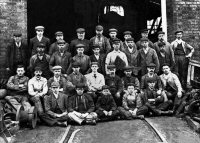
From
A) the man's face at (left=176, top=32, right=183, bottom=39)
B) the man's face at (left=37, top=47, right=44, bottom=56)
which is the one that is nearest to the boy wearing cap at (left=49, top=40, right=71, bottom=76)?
the man's face at (left=37, top=47, right=44, bottom=56)

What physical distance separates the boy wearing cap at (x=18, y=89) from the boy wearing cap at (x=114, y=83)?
2090 mm

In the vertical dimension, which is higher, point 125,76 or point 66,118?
point 125,76

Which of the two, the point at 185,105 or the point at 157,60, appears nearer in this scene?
the point at 185,105

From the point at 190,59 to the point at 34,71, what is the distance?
4.66 m

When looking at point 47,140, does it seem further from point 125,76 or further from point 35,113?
point 125,76

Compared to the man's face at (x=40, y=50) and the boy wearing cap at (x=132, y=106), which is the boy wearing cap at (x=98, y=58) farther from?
the man's face at (x=40, y=50)

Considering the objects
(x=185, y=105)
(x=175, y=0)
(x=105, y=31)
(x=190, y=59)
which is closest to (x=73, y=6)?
(x=105, y=31)

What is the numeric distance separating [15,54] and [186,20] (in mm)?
5462

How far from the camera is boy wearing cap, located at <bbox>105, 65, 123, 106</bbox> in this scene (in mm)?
9758

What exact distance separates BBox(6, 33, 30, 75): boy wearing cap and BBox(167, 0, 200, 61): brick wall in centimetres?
470

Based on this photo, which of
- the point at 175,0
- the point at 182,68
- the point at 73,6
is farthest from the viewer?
the point at 73,6

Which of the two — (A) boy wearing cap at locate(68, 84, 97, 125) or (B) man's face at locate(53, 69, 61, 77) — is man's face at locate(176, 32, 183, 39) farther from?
(B) man's face at locate(53, 69, 61, 77)

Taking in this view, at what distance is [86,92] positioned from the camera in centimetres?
959

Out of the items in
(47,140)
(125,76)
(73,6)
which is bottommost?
(47,140)
